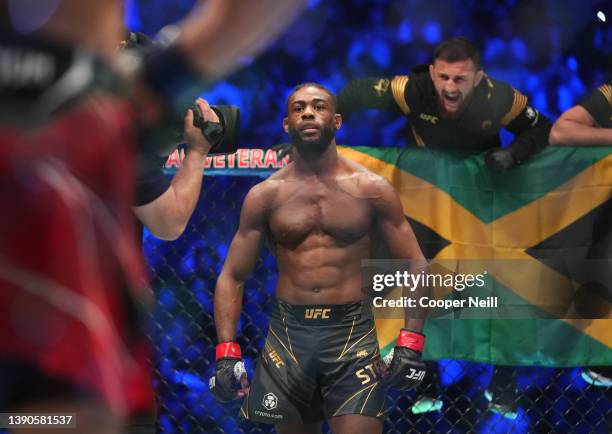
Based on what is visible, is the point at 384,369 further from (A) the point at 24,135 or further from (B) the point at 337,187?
(A) the point at 24,135

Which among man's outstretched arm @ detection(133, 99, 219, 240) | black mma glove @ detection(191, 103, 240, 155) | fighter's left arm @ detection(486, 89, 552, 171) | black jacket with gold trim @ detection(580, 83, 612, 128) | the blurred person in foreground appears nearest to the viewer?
the blurred person in foreground

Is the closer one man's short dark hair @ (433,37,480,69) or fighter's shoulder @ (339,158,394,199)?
fighter's shoulder @ (339,158,394,199)

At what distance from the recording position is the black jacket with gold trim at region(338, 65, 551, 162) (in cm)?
380

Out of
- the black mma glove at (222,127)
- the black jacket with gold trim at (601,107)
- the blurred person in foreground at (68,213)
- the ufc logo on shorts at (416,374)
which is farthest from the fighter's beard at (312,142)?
the blurred person in foreground at (68,213)

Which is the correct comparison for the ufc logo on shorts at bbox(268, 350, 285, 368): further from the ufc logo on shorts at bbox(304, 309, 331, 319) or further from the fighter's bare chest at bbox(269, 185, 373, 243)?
the fighter's bare chest at bbox(269, 185, 373, 243)

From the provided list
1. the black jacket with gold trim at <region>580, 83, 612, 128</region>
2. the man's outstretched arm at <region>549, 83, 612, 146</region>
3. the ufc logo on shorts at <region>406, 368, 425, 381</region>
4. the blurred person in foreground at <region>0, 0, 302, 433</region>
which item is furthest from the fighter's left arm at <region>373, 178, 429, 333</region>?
the blurred person in foreground at <region>0, 0, 302, 433</region>

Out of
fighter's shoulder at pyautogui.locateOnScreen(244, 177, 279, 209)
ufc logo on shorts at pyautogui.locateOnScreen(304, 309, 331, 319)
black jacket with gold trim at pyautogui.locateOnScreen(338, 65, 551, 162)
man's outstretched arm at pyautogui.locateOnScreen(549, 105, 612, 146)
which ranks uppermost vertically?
black jacket with gold trim at pyautogui.locateOnScreen(338, 65, 551, 162)

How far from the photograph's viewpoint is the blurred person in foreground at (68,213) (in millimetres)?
880

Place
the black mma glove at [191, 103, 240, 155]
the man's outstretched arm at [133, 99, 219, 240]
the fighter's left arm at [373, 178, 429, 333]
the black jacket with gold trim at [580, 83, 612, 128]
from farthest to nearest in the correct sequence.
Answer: the black jacket with gold trim at [580, 83, 612, 128], the fighter's left arm at [373, 178, 429, 333], the black mma glove at [191, 103, 240, 155], the man's outstretched arm at [133, 99, 219, 240]

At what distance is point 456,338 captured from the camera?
360cm

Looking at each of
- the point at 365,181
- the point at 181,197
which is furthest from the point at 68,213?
the point at 365,181

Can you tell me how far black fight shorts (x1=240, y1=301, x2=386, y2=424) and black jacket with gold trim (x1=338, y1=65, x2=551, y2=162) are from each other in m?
0.79

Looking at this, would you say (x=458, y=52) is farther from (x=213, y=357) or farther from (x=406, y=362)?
(x=213, y=357)

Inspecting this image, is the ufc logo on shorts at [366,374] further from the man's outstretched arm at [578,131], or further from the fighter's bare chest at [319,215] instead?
the man's outstretched arm at [578,131]
